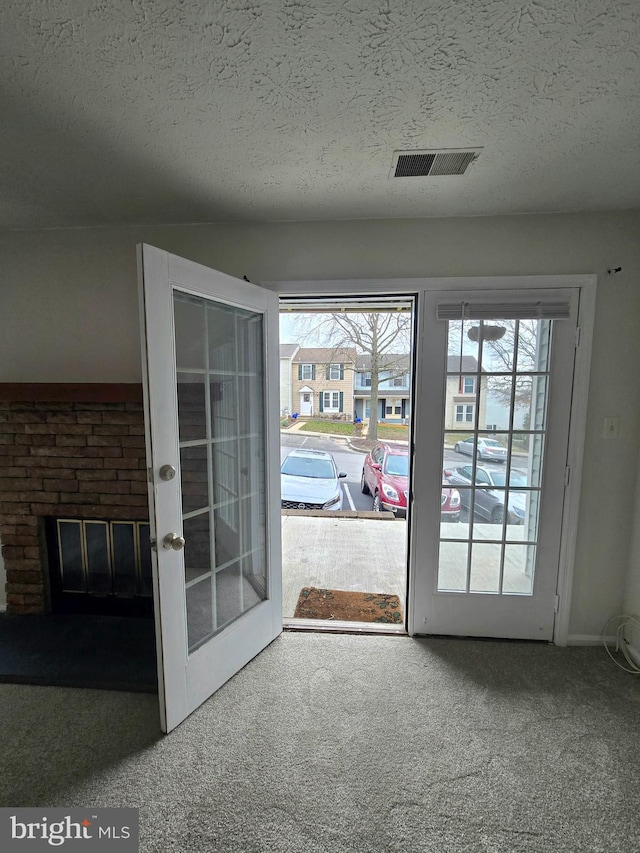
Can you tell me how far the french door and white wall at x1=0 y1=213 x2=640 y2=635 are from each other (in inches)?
7.2

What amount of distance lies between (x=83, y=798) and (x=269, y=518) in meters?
1.26

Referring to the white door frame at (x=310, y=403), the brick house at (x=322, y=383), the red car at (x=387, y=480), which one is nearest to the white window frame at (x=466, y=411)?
the red car at (x=387, y=480)

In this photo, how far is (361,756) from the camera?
4.80ft

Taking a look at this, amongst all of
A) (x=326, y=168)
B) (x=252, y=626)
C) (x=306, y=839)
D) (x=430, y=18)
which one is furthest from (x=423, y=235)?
(x=306, y=839)

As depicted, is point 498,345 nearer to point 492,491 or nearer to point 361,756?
point 492,491

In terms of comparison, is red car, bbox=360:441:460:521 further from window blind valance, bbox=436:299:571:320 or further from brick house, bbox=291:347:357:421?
window blind valance, bbox=436:299:571:320

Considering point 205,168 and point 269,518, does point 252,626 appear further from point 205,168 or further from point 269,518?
point 205,168

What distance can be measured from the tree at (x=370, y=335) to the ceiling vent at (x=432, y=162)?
4.35m

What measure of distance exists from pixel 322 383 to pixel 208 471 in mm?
6252

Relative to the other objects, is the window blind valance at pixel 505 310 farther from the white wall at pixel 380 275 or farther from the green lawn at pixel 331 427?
the green lawn at pixel 331 427

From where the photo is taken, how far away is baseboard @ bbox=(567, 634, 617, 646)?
6.84 feet

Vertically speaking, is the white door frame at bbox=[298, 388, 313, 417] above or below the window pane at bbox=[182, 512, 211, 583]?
above

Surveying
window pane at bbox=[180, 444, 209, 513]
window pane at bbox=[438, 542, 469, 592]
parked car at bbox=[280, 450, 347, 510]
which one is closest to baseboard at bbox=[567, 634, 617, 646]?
window pane at bbox=[438, 542, 469, 592]

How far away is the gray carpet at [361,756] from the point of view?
122cm
